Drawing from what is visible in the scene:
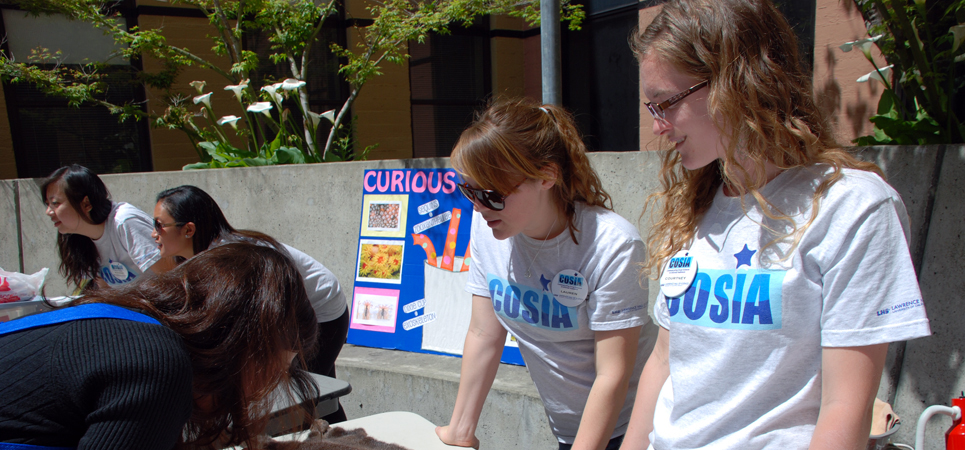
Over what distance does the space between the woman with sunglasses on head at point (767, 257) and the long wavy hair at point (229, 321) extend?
0.83 meters

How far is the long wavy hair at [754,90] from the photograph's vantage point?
115 cm

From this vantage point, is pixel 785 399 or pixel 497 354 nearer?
pixel 785 399

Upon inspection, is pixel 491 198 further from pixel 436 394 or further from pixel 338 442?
pixel 436 394

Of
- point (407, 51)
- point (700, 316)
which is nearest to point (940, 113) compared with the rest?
point (700, 316)

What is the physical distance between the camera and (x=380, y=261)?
4.34 meters

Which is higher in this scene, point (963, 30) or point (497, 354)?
point (963, 30)

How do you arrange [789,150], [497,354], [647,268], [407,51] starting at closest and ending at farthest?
1. [789,150]
2. [647,268]
3. [497,354]
4. [407,51]

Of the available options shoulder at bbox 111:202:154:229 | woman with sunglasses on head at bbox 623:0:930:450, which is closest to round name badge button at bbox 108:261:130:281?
shoulder at bbox 111:202:154:229

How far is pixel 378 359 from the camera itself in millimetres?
4055

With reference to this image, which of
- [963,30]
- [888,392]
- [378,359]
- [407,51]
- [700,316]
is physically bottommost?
[378,359]

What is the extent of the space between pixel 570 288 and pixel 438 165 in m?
A: 2.52

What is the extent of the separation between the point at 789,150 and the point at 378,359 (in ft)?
10.9

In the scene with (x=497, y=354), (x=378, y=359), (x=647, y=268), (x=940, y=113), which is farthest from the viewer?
(x=378, y=359)

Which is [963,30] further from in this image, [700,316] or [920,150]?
[700,316]
